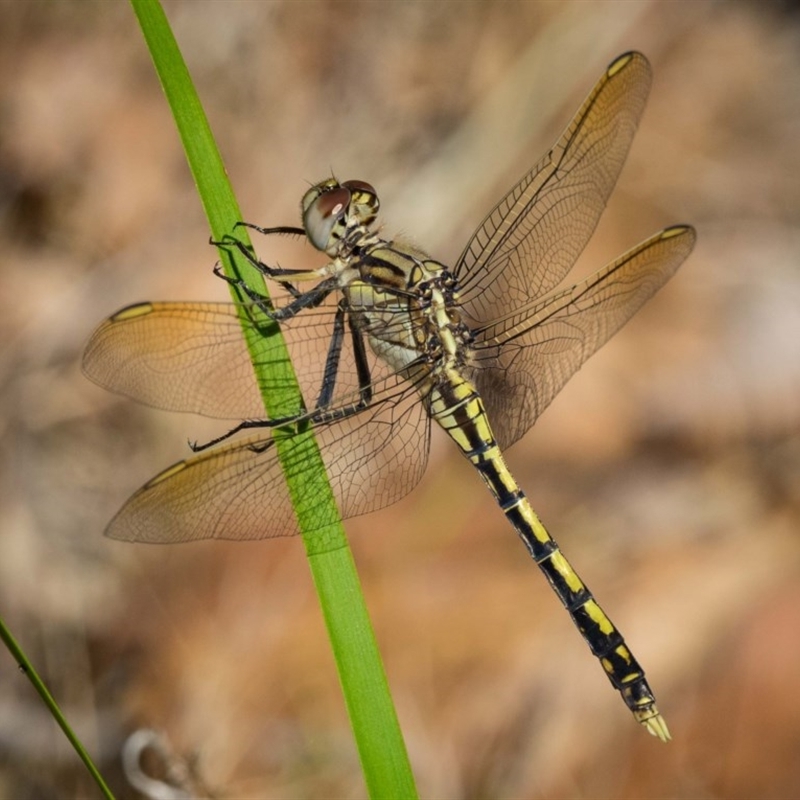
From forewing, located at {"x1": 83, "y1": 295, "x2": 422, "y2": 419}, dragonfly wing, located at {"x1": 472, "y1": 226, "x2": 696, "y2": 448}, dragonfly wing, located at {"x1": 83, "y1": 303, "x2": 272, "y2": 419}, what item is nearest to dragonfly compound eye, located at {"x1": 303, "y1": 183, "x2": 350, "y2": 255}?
forewing, located at {"x1": 83, "y1": 295, "x2": 422, "y2": 419}

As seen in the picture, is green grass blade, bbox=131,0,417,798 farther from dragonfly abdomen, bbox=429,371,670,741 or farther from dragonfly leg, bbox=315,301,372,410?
dragonfly abdomen, bbox=429,371,670,741

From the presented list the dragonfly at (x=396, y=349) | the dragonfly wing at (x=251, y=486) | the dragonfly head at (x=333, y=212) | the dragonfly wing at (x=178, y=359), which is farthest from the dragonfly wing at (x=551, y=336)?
the dragonfly wing at (x=178, y=359)

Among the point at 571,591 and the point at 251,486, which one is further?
the point at 571,591

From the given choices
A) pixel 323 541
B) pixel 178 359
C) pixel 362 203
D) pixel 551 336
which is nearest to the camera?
pixel 323 541

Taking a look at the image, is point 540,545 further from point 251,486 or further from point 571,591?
point 251,486

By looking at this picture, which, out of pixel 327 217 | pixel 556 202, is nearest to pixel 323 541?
pixel 327 217

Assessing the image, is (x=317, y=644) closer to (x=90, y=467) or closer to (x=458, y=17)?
(x=90, y=467)

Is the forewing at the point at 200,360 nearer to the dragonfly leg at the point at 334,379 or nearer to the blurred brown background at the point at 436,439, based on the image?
the dragonfly leg at the point at 334,379
